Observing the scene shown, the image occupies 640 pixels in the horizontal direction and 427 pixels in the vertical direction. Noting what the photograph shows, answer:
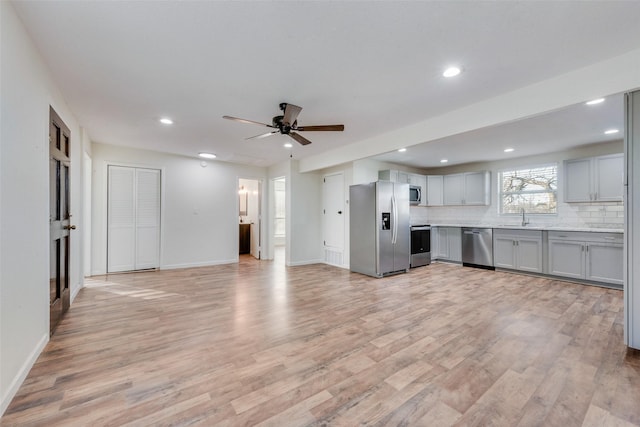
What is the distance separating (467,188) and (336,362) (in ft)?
18.3

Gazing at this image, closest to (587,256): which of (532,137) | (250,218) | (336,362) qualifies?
(532,137)

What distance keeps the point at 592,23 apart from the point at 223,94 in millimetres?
3098

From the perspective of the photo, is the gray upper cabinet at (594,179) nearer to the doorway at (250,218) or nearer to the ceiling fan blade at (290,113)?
the ceiling fan blade at (290,113)

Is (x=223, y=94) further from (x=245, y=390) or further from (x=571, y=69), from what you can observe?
(x=571, y=69)

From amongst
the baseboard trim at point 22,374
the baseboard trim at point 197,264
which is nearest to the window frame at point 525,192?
the baseboard trim at point 197,264

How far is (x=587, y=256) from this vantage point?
4.37 m

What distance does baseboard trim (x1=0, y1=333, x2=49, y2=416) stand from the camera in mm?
1588

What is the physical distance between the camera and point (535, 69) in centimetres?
240

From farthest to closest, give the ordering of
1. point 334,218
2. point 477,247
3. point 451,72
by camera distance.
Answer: point 334,218, point 477,247, point 451,72

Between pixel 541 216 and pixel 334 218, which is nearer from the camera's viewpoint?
pixel 541 216

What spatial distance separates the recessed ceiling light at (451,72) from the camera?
2391mm

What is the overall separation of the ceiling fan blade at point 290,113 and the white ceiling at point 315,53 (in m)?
0.20

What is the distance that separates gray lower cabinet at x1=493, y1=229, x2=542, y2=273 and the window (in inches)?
32.5

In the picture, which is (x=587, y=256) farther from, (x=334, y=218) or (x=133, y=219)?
(x=133, y=219)
